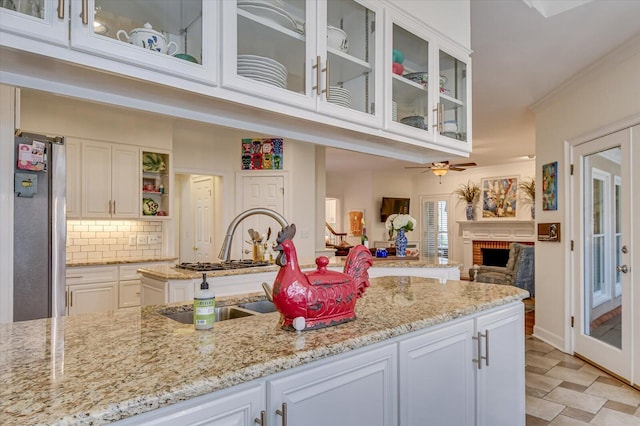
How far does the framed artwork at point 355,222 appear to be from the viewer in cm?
Result: 1008

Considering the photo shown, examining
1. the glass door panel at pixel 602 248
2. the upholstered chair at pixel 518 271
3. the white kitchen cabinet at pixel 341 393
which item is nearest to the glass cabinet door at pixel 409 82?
the white kitchen cabinet at pixel 341 393

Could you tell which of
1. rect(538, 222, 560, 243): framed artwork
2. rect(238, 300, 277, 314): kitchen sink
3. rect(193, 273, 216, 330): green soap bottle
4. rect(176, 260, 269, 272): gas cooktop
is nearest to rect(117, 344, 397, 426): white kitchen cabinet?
rect(193, 273, 216, 330): green soap bottle

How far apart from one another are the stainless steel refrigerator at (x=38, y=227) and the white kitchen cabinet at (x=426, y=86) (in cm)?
199

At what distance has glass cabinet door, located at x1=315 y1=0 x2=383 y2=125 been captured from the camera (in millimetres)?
1569

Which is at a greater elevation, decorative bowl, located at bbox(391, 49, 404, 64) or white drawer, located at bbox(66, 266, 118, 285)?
decorative bowl, located at bbox(391, 49, 404, 64)

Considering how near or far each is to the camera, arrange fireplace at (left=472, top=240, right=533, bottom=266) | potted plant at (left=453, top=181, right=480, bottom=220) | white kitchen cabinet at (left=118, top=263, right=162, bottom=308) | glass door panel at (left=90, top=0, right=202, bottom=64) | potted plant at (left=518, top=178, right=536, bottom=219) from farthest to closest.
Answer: potted plant at (left=453, top=181, right=480, bottom=220) → fireplace at (left=472, top=240, right=533, bottom=266) → potted plant at (left=518, top=178, right=536, bottom=219) → white kitchen cabinet at (left=118, top=263, right=162, bottom=308) → glass door panel at (left=90, top=0, right=202, bottom=64)

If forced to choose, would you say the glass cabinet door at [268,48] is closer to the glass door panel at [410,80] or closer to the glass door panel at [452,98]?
the glass door panel at [410,80]

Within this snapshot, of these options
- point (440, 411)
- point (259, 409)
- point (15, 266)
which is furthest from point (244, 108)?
point (15, 266)

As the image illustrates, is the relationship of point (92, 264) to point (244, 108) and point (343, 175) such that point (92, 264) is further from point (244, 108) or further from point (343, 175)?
point (343, 175)

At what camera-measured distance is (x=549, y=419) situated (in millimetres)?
2557

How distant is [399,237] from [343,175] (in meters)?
6.48

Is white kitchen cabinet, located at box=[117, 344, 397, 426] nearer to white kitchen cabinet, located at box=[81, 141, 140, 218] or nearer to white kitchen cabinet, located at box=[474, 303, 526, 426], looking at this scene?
white kitchen cabinet, located at box=[474, 303, 526, 426]

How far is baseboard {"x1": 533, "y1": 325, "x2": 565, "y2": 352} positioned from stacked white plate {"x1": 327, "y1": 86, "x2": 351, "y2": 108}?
3684mm

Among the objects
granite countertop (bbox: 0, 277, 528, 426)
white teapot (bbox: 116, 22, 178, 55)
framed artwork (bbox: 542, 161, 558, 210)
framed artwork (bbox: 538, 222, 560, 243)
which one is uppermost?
white teapot (bbox: 116, 22, 178, 55)
